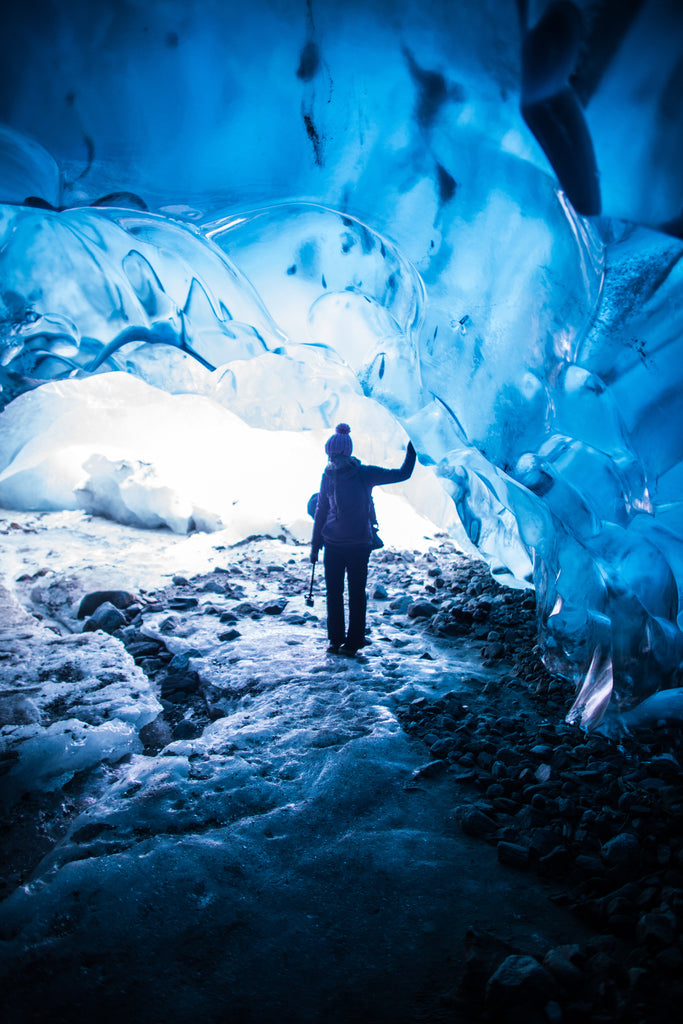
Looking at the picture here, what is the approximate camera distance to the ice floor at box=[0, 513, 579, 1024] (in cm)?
136

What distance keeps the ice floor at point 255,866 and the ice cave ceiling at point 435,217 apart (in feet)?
4.16

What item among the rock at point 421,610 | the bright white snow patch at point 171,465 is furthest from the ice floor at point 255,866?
the bright white snow patch at point 171,465

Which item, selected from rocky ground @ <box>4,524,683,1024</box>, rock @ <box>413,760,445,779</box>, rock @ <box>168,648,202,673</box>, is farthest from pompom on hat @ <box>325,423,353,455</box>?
rock @ <box>413,760,445,779</box>

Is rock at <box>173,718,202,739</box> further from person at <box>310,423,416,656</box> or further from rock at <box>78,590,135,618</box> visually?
rock at <box>78,590,135,618</box>

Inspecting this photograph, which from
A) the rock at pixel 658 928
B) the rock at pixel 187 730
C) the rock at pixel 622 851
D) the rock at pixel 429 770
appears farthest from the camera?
the rock at pixel 187 730

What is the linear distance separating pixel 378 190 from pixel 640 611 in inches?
105

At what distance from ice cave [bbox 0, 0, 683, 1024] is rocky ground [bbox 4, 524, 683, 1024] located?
136mm

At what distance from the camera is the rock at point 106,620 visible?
13.9ft

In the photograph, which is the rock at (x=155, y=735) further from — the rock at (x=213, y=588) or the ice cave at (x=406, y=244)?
the rock at (x=213, y=588)

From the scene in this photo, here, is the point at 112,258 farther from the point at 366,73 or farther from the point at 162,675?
the point at 162,675

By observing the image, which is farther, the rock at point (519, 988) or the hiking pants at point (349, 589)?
the hiking pants at point (349, 589)

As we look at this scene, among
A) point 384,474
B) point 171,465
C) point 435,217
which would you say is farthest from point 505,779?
point 171,465

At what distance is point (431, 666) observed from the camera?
359 centimetres

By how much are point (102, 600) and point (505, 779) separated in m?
3.93
